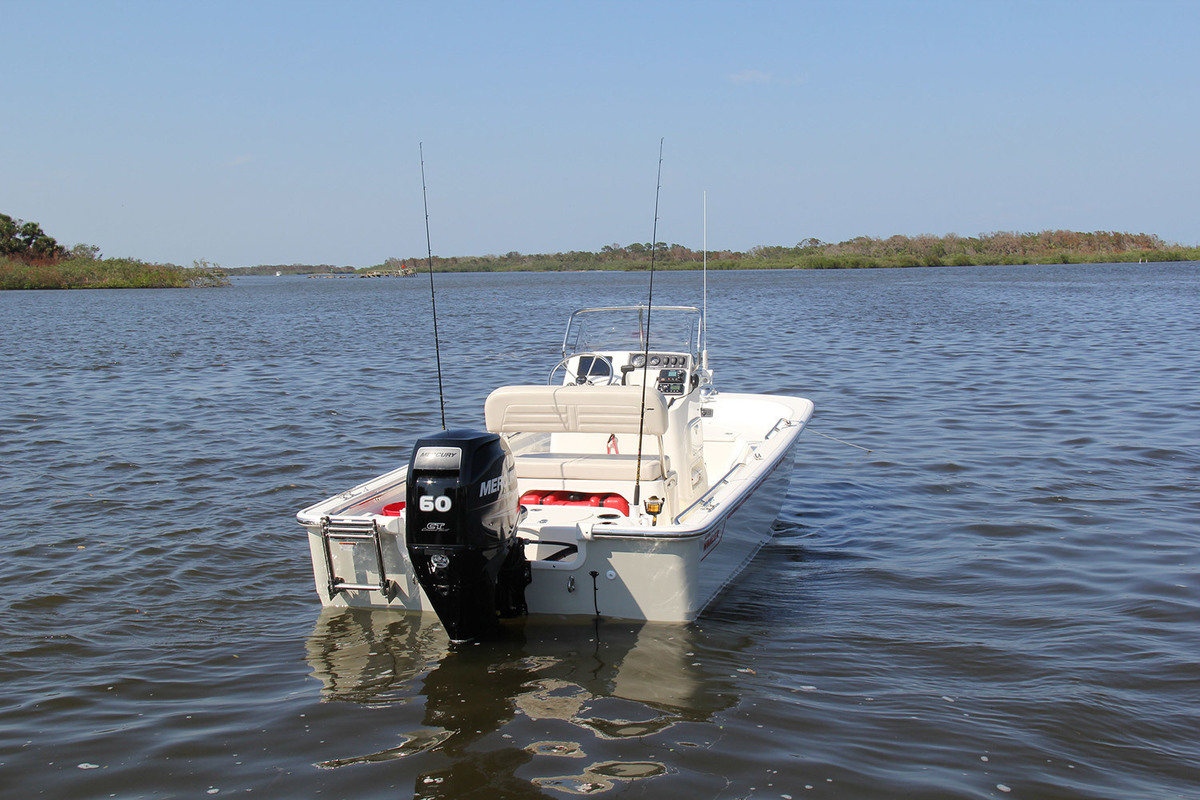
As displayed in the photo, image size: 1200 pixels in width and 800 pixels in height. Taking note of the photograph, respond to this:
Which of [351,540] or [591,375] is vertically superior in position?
[591,375]

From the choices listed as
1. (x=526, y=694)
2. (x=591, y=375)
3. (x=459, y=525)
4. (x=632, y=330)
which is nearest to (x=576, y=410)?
(x=459, y=525)

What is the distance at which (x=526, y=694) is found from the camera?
14.7 ft

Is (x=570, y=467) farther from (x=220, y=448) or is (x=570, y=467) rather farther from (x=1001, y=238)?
(x=1001, y=238)

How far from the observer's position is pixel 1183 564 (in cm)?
622

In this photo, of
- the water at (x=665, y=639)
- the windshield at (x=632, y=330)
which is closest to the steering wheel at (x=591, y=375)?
the windshield at (x=632, y=330)

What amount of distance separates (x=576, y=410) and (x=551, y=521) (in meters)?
0.69

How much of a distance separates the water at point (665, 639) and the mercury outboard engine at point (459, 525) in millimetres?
372

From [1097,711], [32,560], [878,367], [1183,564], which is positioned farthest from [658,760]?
[878,367]

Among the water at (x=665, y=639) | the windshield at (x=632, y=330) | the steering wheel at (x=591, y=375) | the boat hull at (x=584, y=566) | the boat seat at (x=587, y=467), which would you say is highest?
the windshield at (x=632, y=330)

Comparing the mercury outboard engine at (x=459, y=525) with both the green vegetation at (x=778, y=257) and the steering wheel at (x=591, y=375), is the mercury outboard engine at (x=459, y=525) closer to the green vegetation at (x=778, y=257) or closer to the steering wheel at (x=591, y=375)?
the steering wheel at (x=591, y=375)

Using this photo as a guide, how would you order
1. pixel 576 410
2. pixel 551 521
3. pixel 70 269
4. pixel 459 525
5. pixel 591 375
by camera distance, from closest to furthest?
pixel 459 525
pixel 551 521
pixel 576 410
pixel 591 375
pixel 70 269

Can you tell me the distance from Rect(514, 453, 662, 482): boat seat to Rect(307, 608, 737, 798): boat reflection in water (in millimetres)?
963

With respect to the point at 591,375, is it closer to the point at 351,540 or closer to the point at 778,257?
the point at 351,540

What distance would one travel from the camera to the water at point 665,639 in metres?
3.89
